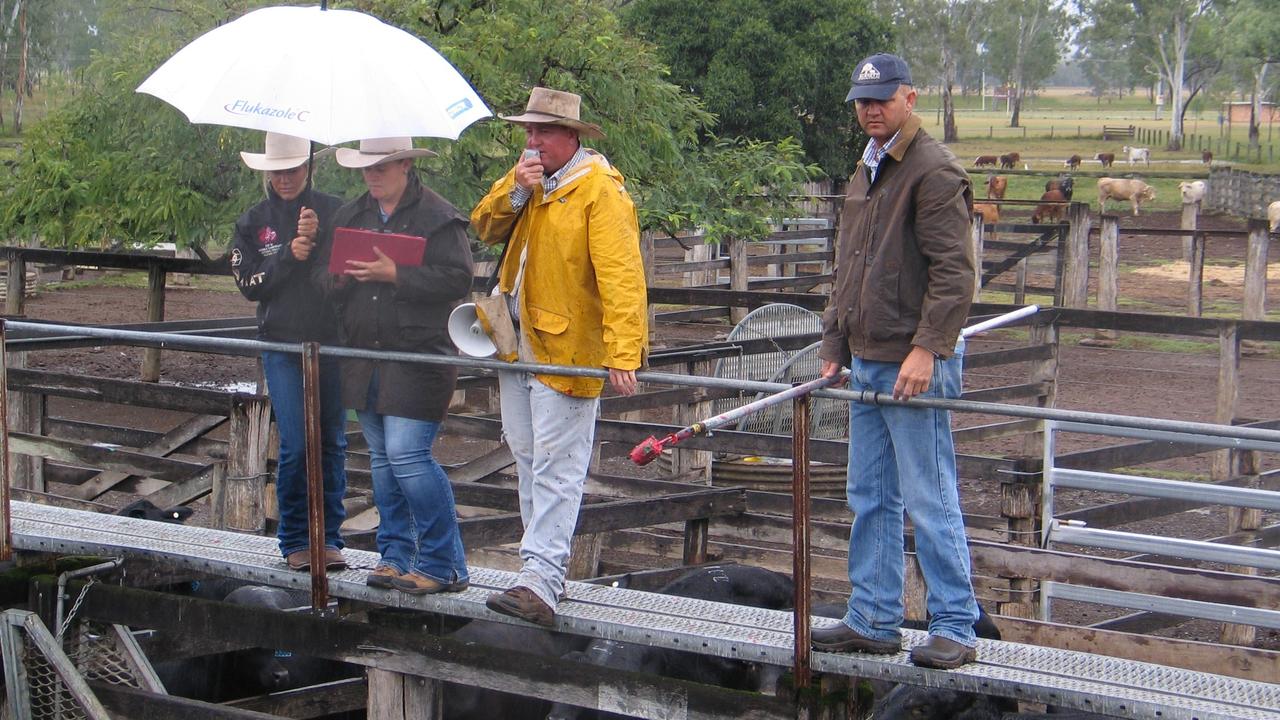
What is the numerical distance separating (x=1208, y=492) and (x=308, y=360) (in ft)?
13.1

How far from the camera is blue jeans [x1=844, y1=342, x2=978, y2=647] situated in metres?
3.98

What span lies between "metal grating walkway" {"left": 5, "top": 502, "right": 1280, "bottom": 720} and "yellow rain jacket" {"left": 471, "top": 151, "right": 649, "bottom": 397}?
82cm

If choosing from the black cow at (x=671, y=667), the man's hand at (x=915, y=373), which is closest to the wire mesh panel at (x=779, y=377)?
the black cow at (x=671, y=667)

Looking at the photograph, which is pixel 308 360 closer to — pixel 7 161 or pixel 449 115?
pixel 449 115

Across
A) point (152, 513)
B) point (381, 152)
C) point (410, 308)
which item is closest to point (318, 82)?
point (381, 152)

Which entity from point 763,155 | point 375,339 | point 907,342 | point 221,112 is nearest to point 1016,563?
point 907,342

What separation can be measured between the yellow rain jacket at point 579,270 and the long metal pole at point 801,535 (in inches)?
22.5

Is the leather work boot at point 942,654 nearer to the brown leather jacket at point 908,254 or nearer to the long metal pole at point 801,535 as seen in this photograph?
the long metal pole at point 801,535

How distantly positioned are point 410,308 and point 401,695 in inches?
55.0

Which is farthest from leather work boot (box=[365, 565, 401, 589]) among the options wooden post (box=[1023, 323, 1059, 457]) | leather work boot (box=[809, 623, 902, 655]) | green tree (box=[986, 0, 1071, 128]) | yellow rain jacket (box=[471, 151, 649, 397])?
green tree (box=[986, 0, 1071, 128])

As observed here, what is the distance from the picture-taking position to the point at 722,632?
4.35 meters

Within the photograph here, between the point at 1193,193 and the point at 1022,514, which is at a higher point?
the point at 1193,193

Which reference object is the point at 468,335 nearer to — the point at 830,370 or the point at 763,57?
the point at 830,370

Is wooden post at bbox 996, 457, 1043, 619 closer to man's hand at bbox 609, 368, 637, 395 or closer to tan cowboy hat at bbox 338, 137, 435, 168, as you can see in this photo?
man's hand at bbox 609, 368, 637, 395
